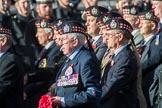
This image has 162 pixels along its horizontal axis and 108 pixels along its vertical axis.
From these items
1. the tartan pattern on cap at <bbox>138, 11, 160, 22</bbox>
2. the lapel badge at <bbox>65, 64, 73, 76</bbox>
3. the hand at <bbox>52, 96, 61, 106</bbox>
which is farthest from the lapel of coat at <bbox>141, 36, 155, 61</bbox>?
the hand at <bbox>52, 96, 61, 106</bbox>

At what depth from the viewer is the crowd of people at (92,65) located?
734 centimetres

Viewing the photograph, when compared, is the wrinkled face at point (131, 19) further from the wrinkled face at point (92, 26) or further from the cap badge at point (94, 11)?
the wrinkled face at point (92, 26)

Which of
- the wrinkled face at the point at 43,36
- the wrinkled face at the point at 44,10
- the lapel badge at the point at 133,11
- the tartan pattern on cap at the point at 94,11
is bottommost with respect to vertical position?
the wrinkled face at the point at 44,10

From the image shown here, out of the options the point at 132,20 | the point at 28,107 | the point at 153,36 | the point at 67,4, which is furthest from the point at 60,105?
the point at 67,4

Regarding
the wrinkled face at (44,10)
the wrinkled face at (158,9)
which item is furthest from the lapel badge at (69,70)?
the wrinkled face at (44,10)

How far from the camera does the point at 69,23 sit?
7645mm

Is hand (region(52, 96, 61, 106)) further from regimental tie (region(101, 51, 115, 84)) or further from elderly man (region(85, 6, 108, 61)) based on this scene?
elderly man (region(85, 6, 108, 61))

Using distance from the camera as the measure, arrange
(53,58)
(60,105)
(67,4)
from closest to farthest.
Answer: (60,105) < (53,58) < (67,4)

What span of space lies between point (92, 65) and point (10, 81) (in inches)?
42.3

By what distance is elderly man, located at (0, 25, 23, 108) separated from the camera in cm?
786

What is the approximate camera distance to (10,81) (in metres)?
7.87

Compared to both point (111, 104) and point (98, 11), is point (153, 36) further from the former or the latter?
point (111, 104)

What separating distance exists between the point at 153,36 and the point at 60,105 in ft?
9.27

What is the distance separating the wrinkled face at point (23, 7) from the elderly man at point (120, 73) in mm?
4944
